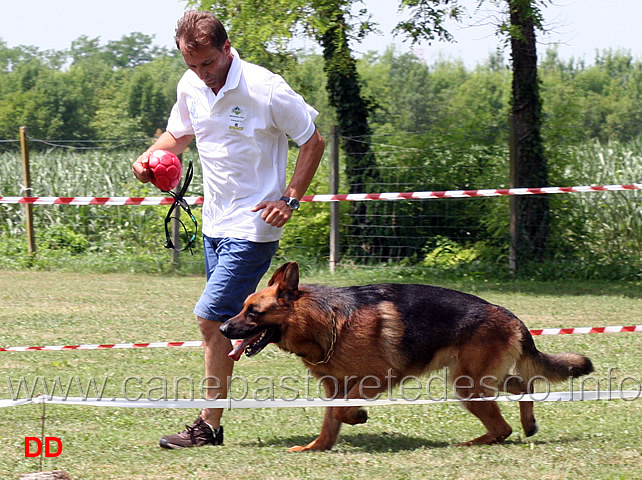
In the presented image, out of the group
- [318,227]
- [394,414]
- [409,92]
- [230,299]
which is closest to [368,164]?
[318,227]

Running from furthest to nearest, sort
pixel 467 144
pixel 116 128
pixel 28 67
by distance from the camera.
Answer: pixel 28 67 → pixel 116 128 → pixel 467 144

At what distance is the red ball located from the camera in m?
4.44

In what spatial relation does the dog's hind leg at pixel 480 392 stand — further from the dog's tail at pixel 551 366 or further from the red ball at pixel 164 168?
the red ball at pixel 164 168

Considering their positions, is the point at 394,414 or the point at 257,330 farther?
the point at 394,414

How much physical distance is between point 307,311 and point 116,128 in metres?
53.6

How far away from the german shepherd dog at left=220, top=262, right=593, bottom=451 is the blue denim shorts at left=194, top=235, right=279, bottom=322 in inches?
4.0

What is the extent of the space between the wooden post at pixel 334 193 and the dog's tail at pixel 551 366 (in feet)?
26.0

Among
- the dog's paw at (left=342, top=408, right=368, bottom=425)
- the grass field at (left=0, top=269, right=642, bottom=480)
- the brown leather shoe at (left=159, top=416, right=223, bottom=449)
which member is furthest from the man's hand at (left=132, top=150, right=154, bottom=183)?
the dog's paw at (left=342, top=408, right=368, bottom=425)

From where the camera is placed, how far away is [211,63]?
162 inches

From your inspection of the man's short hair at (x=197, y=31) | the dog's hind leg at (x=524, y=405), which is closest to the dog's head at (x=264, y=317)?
the man's short hair at (x=197, y=31)

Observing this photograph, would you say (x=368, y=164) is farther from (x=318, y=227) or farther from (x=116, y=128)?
(x=116, y=128)

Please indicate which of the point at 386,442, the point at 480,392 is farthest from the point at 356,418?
the point at 480,392

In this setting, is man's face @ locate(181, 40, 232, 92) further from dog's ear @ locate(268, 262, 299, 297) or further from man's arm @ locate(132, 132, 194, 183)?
dog's ear @ locate(268, 262, 299, 297)

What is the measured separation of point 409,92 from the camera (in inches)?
2502
